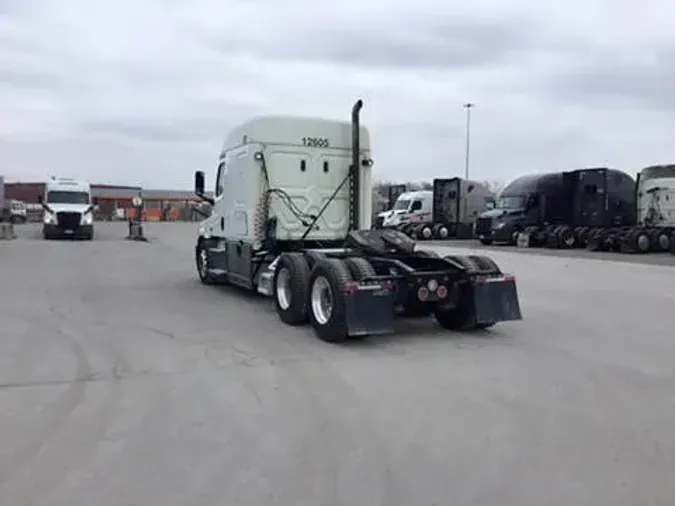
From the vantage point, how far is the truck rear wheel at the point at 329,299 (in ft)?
28.5

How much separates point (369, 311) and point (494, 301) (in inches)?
75.5

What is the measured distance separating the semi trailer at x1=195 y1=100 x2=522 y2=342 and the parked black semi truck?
21.3m

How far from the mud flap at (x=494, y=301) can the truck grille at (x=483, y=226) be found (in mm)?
27209

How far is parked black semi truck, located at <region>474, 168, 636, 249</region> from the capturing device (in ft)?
111

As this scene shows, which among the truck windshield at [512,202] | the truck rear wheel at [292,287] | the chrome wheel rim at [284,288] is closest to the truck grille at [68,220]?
the truck windshield at [512,202]

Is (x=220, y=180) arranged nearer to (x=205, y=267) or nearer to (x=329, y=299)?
(x=205, y=267)

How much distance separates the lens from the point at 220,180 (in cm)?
1412

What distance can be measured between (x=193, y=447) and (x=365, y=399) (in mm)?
1796

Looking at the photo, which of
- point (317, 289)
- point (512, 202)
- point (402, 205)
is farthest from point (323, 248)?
point (402, 205)

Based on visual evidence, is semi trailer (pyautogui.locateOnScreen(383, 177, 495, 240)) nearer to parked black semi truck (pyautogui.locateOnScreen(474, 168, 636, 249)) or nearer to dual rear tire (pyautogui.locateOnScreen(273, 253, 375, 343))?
parked black semi truck (pyautogui.locateOnScreen(474, 168, 636, 249))

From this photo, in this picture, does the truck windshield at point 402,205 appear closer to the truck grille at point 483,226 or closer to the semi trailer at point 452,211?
the semi trailer at point 452,211

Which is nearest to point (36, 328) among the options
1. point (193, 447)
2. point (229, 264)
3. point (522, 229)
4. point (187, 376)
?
point (187, 376)

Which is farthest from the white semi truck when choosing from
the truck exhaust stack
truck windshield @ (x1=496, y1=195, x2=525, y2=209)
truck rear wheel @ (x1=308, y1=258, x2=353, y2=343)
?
truck rear wheel @ (x1=308, y1=258, x2=353, y2=343)

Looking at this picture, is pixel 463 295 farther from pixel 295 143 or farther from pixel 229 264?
pixel 229 264
